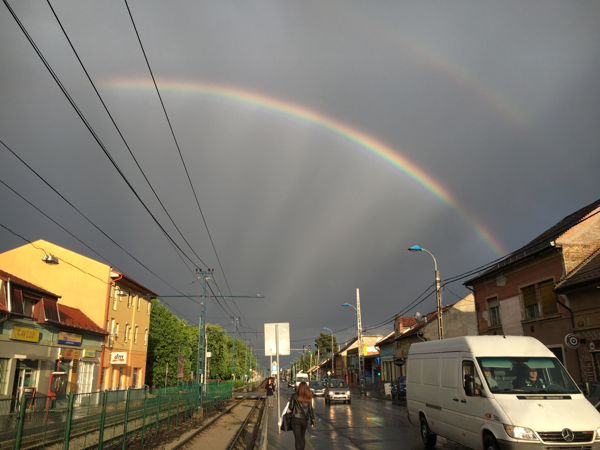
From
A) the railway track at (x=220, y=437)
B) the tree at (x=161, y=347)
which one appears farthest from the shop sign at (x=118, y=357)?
the tree at (x=161, y=347)

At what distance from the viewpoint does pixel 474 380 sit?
9.38m

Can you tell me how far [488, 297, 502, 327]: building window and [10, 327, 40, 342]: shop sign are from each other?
25671 mm

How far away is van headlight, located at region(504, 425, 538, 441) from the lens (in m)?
7.71

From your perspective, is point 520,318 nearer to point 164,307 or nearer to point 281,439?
point 281,439

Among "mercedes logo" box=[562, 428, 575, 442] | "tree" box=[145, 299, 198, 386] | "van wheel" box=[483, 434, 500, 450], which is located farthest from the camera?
"tree" box=[145, 299, 198, 386]

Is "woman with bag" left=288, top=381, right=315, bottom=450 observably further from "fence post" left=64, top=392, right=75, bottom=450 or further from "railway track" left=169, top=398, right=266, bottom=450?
"railway track" left=169, top=398, right=266, bottom=450

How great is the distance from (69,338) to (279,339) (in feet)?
69.6

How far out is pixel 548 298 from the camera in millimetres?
21562

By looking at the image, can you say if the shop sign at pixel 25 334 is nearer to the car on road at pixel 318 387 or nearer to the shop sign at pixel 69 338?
the shop sign at pixel 69 338

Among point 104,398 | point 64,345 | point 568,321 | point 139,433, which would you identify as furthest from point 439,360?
point 64,345

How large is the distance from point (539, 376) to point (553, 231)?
62.7 ft

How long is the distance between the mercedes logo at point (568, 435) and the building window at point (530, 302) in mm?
16186

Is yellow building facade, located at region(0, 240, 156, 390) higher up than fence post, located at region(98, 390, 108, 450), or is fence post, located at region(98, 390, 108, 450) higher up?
yellow building facade, located at region(0, 240, 156, 390)

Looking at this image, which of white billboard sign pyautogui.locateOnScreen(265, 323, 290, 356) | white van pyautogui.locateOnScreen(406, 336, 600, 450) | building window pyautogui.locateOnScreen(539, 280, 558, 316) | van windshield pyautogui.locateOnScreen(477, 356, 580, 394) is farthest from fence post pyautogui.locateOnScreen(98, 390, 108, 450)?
building window pyautogui.locateOnScreen(539, 280, 558, 316)
